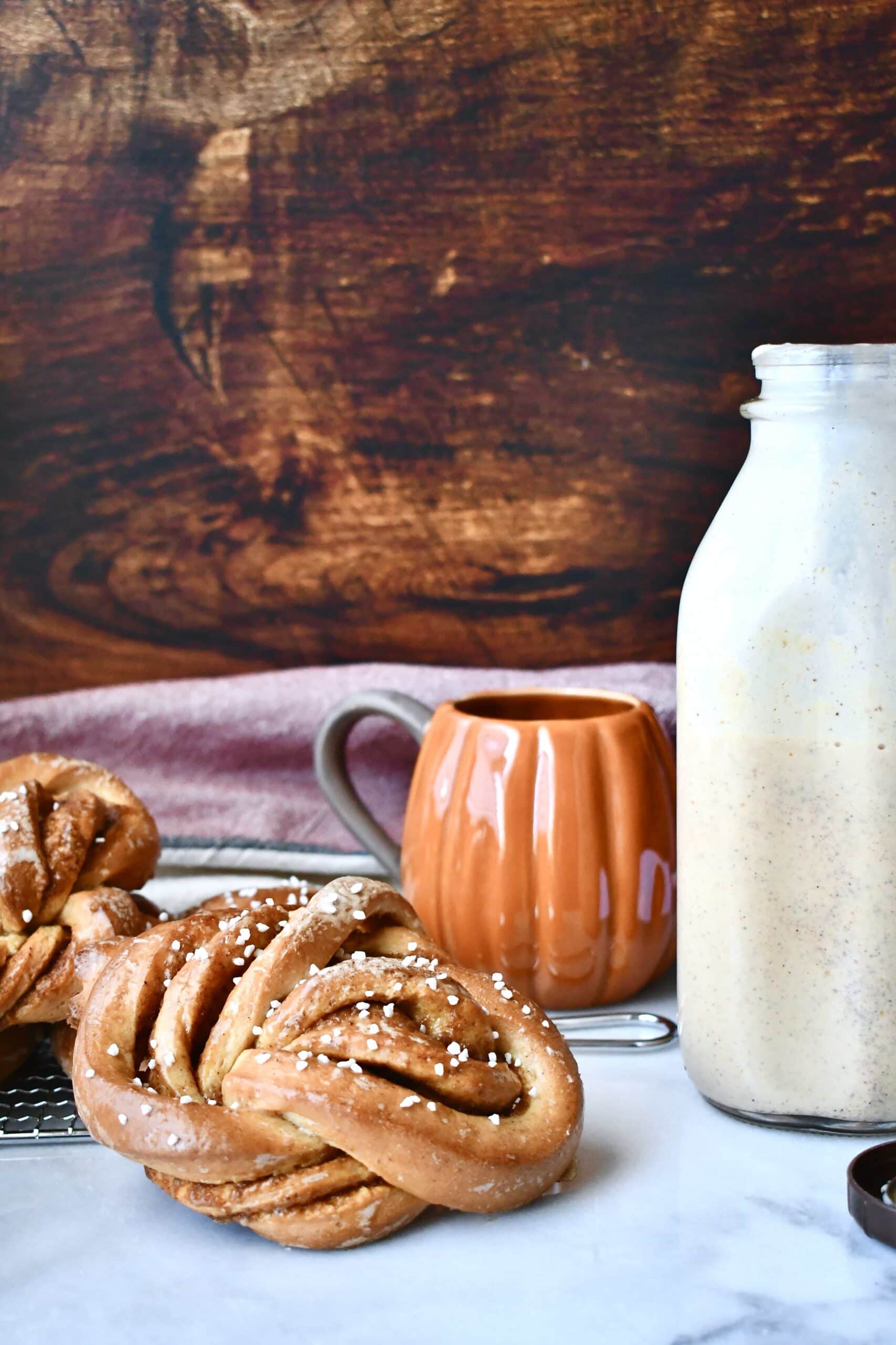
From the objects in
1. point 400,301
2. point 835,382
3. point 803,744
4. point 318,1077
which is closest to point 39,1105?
point 318,1077

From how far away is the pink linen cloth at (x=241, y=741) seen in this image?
1186 millimetres

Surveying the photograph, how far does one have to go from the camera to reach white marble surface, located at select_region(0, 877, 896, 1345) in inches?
22.8

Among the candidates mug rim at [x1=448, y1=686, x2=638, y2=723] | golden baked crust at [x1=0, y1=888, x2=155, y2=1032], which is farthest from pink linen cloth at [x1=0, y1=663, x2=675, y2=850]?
golden baked crust at [x1=0, y1=888, x2=155, y2=1032]

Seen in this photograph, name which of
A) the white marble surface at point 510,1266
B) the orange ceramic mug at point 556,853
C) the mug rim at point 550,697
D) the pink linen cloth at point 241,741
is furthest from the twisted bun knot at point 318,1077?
the pink linen cloth at point 241,741

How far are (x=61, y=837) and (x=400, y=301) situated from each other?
57 cm

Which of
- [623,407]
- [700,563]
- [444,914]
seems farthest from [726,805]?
[623,407]

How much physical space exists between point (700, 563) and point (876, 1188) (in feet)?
1.03

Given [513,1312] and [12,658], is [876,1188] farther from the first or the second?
[12,658]

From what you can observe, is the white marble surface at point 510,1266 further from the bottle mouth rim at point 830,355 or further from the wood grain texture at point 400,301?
the wood grain texture at point 400,301

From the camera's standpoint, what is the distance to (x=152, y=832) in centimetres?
87

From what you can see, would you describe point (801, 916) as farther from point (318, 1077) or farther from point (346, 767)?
point (346, 767)

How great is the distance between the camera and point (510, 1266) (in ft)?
2.04

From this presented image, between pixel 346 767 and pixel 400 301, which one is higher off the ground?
pixel 400 301

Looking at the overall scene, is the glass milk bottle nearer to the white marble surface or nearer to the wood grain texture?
the white marble surface
